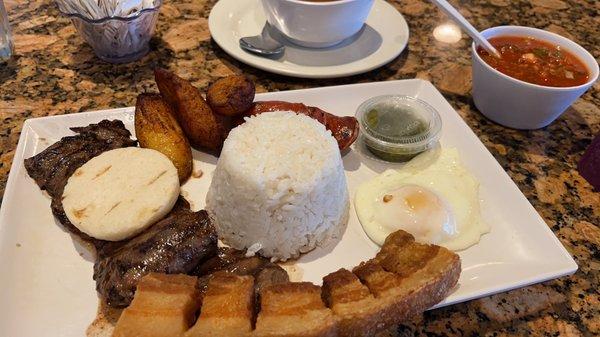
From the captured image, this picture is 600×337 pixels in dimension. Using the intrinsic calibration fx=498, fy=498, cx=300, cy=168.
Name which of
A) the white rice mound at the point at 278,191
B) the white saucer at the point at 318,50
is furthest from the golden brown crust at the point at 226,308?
the white saucer at the point at 318,50

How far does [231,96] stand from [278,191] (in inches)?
19.4

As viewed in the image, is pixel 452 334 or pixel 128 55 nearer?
pixel 452 334

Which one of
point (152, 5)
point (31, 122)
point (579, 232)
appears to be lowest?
point (579, 232)

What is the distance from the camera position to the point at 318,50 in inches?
110

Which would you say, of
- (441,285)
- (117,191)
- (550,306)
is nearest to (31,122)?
(117,191)

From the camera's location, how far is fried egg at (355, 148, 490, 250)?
1.89m

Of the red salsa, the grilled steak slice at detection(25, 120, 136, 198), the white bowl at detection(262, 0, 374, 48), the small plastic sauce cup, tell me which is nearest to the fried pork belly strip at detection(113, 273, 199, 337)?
the grilled steak slice at detection(25, 120, 136, 198)

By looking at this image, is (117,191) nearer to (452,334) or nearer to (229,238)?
(229,238)

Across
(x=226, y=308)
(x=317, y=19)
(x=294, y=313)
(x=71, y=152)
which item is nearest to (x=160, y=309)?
(x=226, y=308)

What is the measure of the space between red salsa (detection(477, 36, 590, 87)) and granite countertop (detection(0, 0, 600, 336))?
11.4 inches

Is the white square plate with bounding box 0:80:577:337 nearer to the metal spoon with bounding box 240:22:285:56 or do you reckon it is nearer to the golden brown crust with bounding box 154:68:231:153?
the golden brown crust with bounding box 154:68:231:153

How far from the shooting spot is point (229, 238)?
195 cm

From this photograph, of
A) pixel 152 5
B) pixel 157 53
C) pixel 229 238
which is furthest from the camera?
pixel 157 53

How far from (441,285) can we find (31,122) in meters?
1.77
